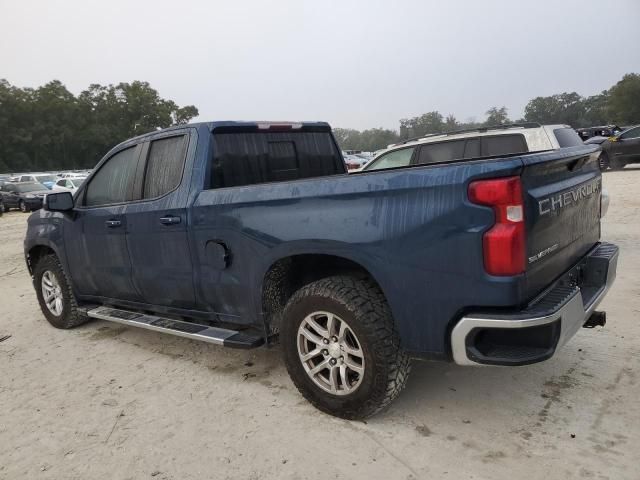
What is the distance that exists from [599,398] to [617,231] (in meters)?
5.81

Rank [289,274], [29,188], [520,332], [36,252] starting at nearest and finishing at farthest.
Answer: [520,332] < [289,274] < [36,252] < [29,188]

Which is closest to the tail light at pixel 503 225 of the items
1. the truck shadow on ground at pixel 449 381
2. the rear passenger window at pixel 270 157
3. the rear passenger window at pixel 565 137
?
the truck shadow on ground at pixel 449 381

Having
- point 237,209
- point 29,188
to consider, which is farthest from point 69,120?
point 237,209

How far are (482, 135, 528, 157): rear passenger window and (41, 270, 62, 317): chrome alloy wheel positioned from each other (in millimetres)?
5048

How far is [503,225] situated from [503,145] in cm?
431

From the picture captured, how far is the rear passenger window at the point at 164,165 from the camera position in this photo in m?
3.83

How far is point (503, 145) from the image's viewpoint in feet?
20.4

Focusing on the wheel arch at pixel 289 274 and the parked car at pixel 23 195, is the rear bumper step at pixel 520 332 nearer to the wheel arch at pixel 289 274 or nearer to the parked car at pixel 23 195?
the wheel arch at pixel 289 274

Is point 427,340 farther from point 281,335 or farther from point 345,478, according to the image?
point 281,335

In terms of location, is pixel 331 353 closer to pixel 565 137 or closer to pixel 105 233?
pixel 105 233

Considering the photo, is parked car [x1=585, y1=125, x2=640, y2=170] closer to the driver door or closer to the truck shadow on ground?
the truck shadow on ground

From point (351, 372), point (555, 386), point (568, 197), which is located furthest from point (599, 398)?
point (351, 372)

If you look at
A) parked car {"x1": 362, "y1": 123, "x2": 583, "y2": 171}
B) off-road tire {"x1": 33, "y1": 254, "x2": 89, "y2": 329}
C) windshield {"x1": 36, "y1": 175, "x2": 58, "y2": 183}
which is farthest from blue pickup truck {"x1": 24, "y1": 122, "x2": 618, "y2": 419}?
windshield {"x1": 36, "y1": 175, "x2": 58, "y2": 183}

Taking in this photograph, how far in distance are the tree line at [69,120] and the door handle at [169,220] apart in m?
69.2
